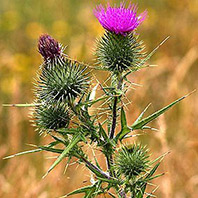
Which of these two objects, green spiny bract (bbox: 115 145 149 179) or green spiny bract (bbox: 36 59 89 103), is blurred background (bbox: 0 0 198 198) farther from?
green spiny bract (bbox: 36 59 89 103)

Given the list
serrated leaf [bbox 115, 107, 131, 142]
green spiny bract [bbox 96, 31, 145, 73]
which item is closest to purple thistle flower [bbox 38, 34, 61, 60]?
green spiny bract [bbox 96, 31, 145, 73]

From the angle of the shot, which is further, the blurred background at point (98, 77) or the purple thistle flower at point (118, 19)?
the blurred background at point (98, 77)

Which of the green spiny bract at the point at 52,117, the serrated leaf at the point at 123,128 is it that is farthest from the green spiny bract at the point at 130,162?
the green spiny bract at the point at 52,117

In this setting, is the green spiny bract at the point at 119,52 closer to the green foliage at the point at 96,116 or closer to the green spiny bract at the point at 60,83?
the green foliage at the point at 96,116

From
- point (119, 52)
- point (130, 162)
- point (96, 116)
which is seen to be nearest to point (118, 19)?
point (119, 52)

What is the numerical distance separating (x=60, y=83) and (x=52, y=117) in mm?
235

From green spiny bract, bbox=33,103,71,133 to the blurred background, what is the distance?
1462mm

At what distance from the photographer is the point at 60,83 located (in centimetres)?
254

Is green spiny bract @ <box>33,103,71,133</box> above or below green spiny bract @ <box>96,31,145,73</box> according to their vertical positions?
below

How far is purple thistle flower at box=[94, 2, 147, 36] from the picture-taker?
2535 mm

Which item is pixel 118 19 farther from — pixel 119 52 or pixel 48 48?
pixel 48 48

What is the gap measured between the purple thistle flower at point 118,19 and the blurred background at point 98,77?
1.43 metres

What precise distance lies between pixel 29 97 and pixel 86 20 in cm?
235

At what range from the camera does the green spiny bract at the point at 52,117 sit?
248 centimetres
